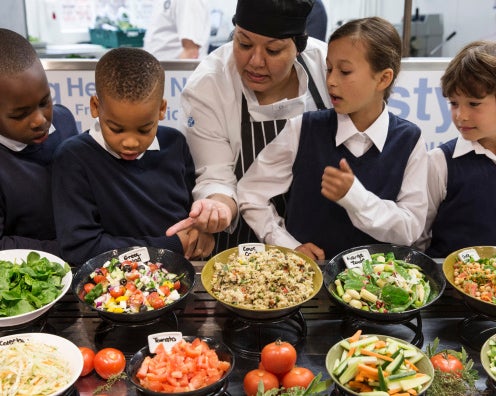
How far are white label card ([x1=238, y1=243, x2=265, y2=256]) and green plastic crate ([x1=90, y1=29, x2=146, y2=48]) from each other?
5789 millimetres

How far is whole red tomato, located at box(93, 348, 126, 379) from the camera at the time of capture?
5.56 feet

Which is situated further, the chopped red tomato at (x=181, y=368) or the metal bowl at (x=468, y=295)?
the metal bowl at (x=468, y=295)

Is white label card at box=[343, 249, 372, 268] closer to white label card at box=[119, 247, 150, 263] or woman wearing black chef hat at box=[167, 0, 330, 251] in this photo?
woman wearing black chef hat at box=[167, 0, 330, 251]

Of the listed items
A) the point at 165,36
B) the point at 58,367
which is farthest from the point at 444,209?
the point at 165,36

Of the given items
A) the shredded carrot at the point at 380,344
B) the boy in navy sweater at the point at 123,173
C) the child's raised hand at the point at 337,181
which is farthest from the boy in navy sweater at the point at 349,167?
the shredded carrot at the point at 380,344

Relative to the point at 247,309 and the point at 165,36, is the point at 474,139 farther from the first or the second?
the point at 165,36

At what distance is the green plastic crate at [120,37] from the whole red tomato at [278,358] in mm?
6380

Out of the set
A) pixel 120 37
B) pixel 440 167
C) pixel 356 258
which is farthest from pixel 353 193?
pixel 120 37

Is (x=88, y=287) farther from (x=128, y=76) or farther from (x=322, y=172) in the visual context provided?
(x=322, y=172)

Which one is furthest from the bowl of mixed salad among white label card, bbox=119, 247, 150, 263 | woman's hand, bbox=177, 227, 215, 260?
woman's hand, bbox=177, 227, 215, 260

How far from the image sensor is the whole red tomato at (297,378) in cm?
165

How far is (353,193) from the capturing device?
226 centimetres

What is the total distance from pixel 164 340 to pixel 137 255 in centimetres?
52

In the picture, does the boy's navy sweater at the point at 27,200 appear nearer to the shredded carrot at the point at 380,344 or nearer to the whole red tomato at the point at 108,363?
the whole red tomato at the point at 108,363
